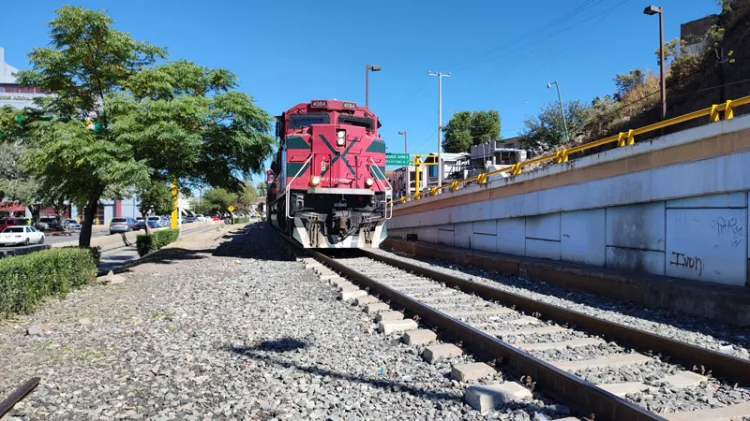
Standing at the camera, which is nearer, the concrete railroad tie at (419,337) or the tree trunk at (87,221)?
the concrete railroad tie at (419,337)

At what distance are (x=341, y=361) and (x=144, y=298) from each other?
5.46m

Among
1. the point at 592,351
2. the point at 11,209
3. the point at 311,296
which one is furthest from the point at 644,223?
the point at 11,209

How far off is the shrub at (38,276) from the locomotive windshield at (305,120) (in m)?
6.21

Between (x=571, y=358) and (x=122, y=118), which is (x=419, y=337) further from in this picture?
(x=122, y=118)

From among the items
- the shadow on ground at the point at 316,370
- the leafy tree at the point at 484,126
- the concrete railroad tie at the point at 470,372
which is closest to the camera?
the shadow on ground at the point at 316,370

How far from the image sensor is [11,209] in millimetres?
53344

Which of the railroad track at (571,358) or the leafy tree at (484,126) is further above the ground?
the leafy tree at (484,126)

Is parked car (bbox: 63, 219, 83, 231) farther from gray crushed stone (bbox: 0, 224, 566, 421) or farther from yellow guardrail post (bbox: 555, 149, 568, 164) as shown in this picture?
yellow guardrail post (bbox: 555, 149, 568, 164)

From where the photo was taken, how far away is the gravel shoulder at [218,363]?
12.3 ft

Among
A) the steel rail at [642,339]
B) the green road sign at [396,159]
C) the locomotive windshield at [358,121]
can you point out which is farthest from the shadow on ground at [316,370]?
the green road sign at [396,159]

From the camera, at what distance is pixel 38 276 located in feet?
26.5

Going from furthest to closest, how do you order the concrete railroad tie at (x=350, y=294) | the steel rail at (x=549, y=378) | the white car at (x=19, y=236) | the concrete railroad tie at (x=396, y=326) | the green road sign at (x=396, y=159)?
the green road sign at (x=396, y=159)
the white car at (x=19, y=236)
the concrete railroad tie at (x=350, y=294)
the concrete railroad tie at (x=396, y=326)
the steel rail at (x=549, y=378)

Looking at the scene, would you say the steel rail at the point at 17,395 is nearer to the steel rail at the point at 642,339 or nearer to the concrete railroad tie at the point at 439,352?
the concrete railroad tie at the point at 439,352

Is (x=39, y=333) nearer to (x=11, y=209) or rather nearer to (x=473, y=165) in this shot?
(x=473, y=165)
